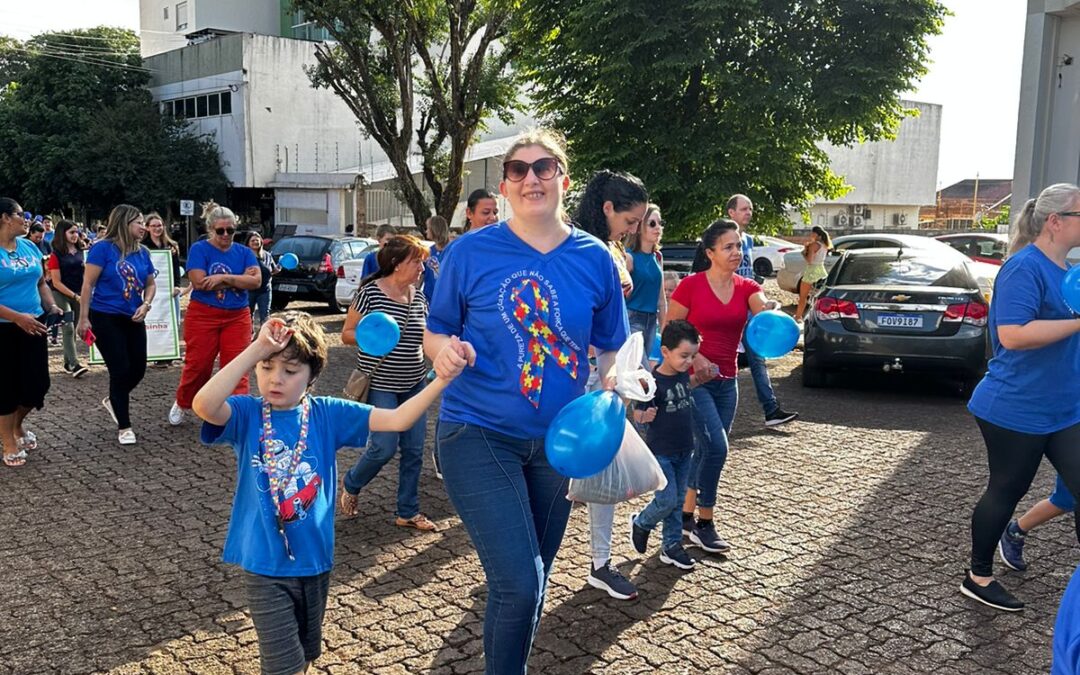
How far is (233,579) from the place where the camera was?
4.68 metres

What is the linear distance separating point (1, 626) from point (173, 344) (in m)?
7.56

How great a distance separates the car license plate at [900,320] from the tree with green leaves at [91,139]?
33319 millimetres

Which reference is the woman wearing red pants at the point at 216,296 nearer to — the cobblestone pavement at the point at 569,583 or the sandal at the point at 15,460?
the cobblestone pavement at the point at 569,583

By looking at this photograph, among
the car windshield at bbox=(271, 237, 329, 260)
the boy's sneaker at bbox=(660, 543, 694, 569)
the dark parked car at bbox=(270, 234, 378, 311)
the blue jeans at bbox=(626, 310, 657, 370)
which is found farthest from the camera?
the car windshield at bbox=(271, 237, 329, 260)

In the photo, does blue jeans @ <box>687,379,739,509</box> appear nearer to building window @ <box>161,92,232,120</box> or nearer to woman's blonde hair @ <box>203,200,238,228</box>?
woman's blonde hair @ <box>203,200,238,228</box>

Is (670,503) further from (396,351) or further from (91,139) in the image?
(91,139)

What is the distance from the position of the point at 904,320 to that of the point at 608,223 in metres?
6.10

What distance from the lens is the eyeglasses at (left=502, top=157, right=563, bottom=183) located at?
3074mm

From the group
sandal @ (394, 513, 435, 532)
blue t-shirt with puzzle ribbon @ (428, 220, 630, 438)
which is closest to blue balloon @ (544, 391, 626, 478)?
blue t-shirt with puzzle ribbon @ (428, 220, 630, 438)

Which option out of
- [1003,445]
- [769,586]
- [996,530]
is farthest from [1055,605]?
[769,586]

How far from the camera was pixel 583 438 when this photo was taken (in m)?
2.72

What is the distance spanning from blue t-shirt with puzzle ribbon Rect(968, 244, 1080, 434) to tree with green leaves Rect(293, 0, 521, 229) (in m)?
16.4

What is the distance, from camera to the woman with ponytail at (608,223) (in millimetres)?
4457

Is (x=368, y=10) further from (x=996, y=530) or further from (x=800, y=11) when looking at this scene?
(x=996, y=530)
